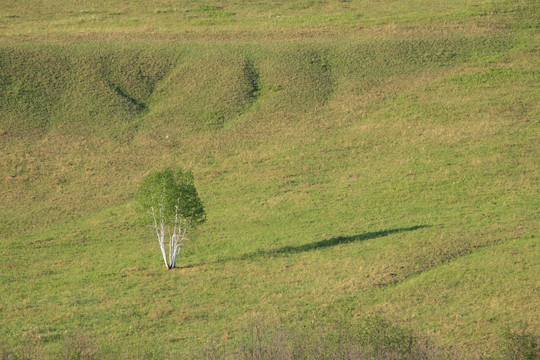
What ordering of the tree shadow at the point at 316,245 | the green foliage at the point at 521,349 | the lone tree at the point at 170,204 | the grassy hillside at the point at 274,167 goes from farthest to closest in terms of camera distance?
the tree shadow at the point at 316,245 → the lone tree at the point at 170,204 → the grassy hillside at the point at 274,167 → the green foliage at the point at 521,349

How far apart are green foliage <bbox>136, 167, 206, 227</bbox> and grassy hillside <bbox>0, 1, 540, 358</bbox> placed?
3241 mm

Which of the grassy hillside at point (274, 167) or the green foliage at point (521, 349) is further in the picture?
the grassy hillside at point (274, 167)

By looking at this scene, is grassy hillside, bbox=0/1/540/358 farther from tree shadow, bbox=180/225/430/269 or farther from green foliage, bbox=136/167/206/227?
green foliage, bbox=136/167/206/227

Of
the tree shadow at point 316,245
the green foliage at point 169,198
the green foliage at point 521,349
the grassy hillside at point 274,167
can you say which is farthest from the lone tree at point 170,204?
the green foliage at point 521,349

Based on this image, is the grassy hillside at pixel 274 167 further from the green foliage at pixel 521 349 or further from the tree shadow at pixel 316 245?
the green foliage at pixel 521 349

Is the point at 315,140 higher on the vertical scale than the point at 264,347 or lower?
lower

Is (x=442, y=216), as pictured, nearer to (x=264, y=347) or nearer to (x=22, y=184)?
(x=264, y=347)

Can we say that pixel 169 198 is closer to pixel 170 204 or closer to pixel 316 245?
pixel 170 204

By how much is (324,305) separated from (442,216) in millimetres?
16516

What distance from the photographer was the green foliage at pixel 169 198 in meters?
42.9

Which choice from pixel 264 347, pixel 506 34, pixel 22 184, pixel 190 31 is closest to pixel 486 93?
pixel 506 34

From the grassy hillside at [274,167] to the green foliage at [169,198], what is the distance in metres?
3.24

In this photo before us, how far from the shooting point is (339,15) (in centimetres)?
9881

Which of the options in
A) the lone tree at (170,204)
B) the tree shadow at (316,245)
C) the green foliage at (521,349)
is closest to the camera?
the green foliage at (521,349)
